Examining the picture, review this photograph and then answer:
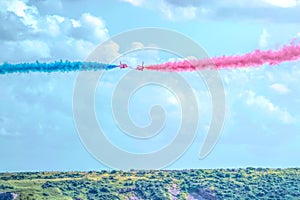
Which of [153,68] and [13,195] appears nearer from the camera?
[153,68]

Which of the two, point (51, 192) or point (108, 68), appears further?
point (51, 192)

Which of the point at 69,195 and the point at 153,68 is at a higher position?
the point at 69,195

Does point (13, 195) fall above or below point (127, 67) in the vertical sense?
above

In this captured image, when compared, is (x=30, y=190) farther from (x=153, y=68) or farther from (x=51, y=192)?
(x=153, y=68)

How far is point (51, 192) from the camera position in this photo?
19838 centimetres

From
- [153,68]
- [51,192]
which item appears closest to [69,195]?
[51,192]

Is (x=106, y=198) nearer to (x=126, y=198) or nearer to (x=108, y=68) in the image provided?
(x=126, y=198)

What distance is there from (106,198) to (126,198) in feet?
13.1

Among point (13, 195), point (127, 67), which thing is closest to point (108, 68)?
point (127, 67)

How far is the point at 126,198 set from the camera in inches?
7835

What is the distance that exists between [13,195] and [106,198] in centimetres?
1860

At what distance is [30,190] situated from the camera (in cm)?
19662

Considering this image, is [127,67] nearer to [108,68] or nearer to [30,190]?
[108,68]

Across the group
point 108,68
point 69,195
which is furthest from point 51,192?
point 108,68
